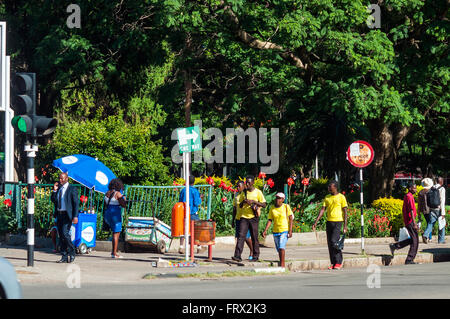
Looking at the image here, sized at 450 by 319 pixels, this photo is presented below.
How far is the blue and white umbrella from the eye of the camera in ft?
60.0

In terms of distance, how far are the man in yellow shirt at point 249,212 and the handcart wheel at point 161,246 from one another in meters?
2.59

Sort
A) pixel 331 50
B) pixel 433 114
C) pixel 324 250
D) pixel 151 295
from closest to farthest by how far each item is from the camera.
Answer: pixel 151 295 → pixel 324 250 → pixel 331 50 → pixel 433 114

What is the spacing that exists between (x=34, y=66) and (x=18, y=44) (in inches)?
93.9

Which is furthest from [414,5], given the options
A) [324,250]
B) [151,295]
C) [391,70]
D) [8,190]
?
[151,295]

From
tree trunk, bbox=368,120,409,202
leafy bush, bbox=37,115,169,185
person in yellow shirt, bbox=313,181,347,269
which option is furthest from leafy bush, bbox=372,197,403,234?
person in yellow shirt, bbox=313,181,347,269

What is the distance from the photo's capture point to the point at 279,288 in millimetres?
12242

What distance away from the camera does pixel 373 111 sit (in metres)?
24.2

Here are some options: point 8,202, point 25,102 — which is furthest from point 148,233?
point 25,102

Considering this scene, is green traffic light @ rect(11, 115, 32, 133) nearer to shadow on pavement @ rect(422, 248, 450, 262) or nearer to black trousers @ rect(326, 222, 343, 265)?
black trousers @ rect(326, 222, 343, 265)

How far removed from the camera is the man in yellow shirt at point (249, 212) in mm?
16344

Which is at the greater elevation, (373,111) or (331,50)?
(331,50)

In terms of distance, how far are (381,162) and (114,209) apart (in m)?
13.6

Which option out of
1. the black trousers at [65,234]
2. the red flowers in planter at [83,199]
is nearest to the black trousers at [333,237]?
the black trousers at [65,234]
